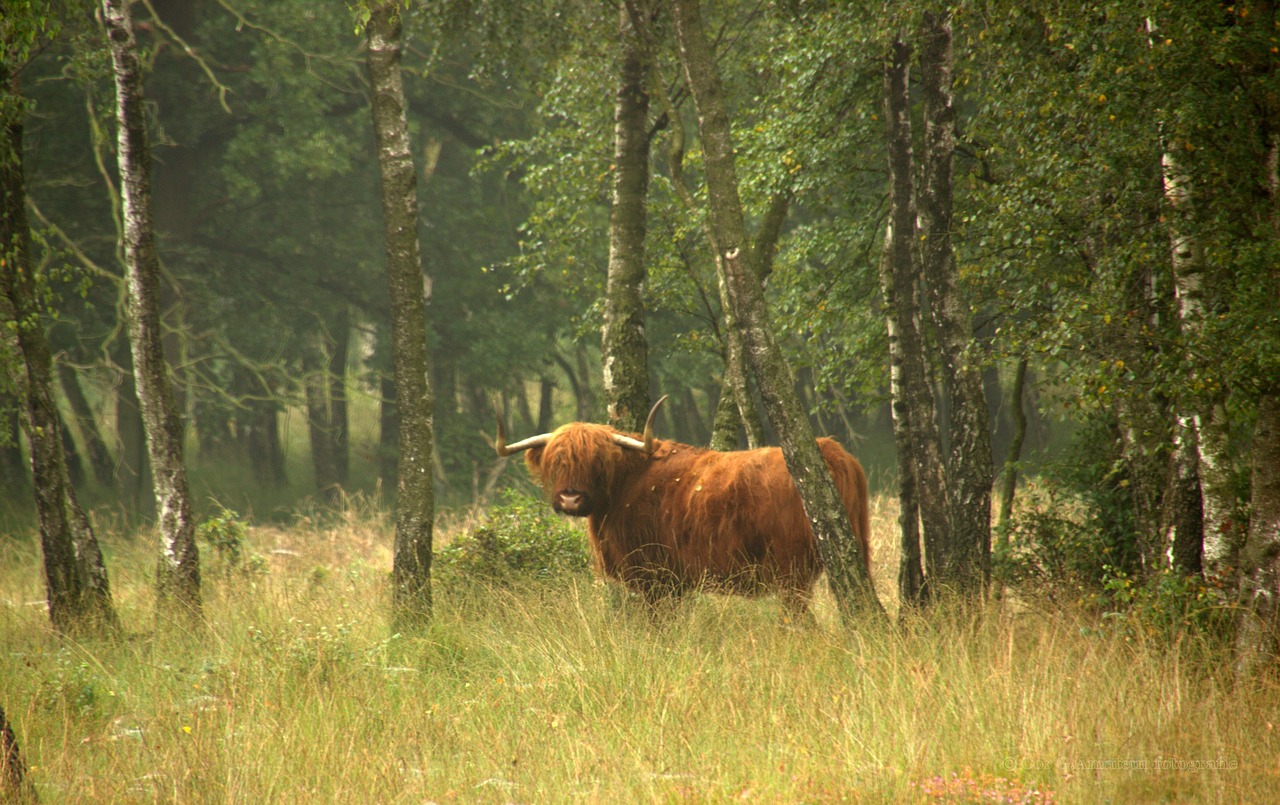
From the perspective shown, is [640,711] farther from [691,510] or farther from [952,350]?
[952,350]

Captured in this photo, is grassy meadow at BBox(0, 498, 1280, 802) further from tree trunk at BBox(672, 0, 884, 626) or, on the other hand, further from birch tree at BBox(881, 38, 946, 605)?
birch tree at BBox(881, 38, 946, 605)

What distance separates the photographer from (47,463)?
8195 mm

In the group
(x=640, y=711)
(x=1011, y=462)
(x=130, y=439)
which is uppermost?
(x=1011, y=462)

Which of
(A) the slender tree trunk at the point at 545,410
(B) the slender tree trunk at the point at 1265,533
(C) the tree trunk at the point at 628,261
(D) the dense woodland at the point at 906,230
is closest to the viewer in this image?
(B) the slender tree trunk at the point at 1265,533

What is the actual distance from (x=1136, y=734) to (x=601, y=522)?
4707mm

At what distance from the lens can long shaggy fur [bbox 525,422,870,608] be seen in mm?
7715

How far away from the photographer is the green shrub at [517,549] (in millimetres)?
9289

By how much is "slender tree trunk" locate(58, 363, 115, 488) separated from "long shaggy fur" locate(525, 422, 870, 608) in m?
12.6

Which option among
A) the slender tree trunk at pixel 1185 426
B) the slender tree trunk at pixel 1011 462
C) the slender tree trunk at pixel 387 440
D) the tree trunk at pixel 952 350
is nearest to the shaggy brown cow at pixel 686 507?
the tree trunk at pixel 952 350

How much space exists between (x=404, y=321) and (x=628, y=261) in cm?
230

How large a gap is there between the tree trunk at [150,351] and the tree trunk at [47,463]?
0.51m

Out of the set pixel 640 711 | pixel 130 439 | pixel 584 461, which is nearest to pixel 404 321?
pixel 584 461

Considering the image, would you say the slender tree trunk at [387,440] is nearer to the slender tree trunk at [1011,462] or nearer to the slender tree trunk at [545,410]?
the slender tree trunk at [545,410]

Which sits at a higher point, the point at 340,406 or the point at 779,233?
the point at 779,233
